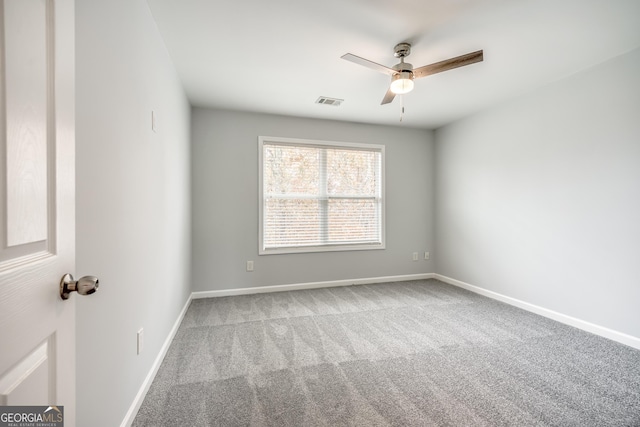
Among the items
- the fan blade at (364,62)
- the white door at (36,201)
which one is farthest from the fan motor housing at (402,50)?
the white door at (36,201)

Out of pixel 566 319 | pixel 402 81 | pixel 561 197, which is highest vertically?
pixel 402 81

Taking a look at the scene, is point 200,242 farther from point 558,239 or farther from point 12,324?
point 558,239

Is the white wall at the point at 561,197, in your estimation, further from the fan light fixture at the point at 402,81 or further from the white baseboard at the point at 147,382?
the white baseboard at the point at 147,382

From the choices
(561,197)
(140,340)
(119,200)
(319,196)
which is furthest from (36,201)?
(561,197)

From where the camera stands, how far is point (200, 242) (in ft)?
11.8

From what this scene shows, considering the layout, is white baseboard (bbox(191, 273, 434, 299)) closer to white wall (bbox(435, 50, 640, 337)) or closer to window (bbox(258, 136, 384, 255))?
window (bbox(258, 136, 384, 255))

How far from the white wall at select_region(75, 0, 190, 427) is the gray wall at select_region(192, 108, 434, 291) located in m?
1.28

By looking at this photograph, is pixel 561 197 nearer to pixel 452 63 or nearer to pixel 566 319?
pixel 566 319

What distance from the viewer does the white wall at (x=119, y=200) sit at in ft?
3.55

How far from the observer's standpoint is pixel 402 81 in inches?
89.6

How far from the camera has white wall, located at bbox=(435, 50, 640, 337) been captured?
238cm

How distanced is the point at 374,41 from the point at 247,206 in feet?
8.07

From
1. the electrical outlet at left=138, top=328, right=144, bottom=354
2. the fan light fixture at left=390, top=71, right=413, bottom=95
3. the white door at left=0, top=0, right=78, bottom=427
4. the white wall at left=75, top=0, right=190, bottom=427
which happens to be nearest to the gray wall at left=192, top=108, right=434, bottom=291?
the white wall at left=75, top=0, right=190, bottom=427

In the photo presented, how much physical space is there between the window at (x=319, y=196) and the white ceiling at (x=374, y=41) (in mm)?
888
